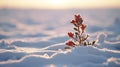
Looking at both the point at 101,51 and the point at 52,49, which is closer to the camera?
the point at 101,51

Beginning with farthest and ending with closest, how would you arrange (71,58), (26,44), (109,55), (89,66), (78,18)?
(26,44) → (78,18) → (109,55) → (71,58) → (89,66)

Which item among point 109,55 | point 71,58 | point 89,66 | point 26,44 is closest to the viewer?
point 89,66

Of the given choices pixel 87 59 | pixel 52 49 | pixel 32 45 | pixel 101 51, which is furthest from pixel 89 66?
pixel 32 45

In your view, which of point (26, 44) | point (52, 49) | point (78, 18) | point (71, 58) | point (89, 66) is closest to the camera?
point (89, 66)

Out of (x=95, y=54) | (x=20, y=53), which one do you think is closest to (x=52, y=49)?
(x=20, y=53)

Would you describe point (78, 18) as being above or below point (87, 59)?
above

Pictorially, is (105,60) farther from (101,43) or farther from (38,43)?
(38,43)

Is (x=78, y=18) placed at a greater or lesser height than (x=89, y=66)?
greater

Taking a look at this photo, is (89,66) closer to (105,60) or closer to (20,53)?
(105,60)

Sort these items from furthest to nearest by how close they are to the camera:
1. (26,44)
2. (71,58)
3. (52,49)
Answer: (26,44), (52,49), (71,58)
